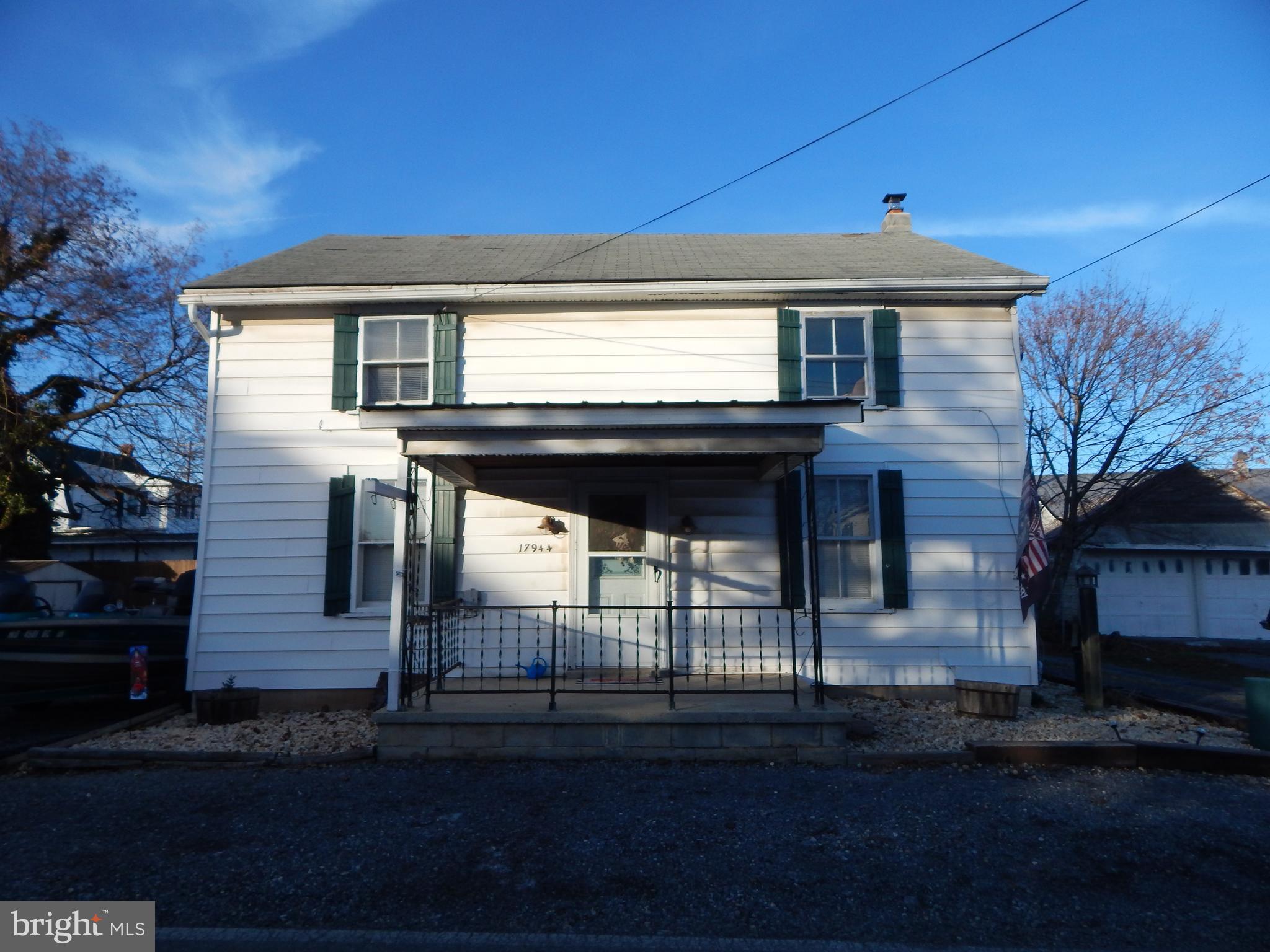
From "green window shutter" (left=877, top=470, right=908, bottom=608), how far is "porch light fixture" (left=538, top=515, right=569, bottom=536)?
3379 mm

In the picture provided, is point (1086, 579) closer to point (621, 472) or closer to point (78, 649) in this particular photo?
point (621, 472)

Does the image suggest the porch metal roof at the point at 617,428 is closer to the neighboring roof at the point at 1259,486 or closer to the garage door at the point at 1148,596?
the garage door at the point at 1148,596

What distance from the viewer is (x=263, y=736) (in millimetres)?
7402

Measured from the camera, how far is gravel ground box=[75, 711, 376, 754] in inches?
277

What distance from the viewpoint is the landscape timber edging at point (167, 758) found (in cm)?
652

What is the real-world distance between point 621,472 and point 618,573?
1097 millimetres

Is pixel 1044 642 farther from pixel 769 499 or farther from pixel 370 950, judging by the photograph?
pixel 370 950

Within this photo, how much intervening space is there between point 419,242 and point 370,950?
9862mm

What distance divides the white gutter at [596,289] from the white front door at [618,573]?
6.96 feet

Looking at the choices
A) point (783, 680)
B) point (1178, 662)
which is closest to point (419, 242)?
point (783, 680)

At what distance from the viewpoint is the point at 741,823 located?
5.09 m

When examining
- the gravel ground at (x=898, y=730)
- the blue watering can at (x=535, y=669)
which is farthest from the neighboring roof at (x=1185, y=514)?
the blue watering can at (x=535, y=669)

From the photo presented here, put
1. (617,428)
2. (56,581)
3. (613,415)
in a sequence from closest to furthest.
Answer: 1. (613,415)
2. (617,428)
3. (56,581)

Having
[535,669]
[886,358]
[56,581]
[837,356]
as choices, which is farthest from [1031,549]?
[56,581]
